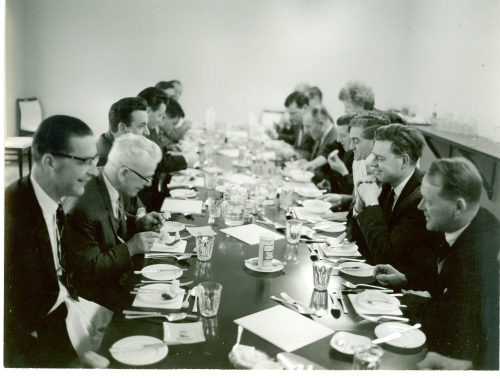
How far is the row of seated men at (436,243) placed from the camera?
1918mm

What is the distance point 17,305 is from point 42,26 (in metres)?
1.26

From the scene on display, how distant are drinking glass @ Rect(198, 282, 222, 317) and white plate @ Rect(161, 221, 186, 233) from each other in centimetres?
90

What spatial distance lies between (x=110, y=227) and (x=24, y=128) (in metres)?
0.58

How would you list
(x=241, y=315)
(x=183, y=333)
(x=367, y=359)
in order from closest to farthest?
(x=367, y=359), (x=183, y=333), (x=241, y=315)

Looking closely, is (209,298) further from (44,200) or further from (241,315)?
(44,200)

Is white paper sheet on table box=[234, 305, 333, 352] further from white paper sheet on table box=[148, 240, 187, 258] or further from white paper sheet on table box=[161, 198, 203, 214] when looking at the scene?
white paper sheet on table box=[161, 198, 203, 214]

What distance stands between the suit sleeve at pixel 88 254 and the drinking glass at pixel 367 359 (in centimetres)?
103

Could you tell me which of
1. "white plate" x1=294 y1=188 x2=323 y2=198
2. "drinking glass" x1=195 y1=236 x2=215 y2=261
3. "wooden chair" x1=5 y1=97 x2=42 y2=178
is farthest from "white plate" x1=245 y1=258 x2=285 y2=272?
"white plate" x1=294 y1=188 x2=323 y2=198

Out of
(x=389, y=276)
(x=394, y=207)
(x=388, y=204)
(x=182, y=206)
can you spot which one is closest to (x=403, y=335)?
(x=389, y=276)

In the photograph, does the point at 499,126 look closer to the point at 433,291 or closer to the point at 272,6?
the point at 433,291

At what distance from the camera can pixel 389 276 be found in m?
2.02

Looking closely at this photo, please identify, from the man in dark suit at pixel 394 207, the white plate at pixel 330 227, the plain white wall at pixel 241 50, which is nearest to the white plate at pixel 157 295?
the plain white wall at pixel 241 50

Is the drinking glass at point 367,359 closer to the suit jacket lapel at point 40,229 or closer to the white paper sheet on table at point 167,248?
the white paper sheet on table at point 167,248

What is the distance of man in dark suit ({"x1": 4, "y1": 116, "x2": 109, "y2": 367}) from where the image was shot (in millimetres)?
1852
